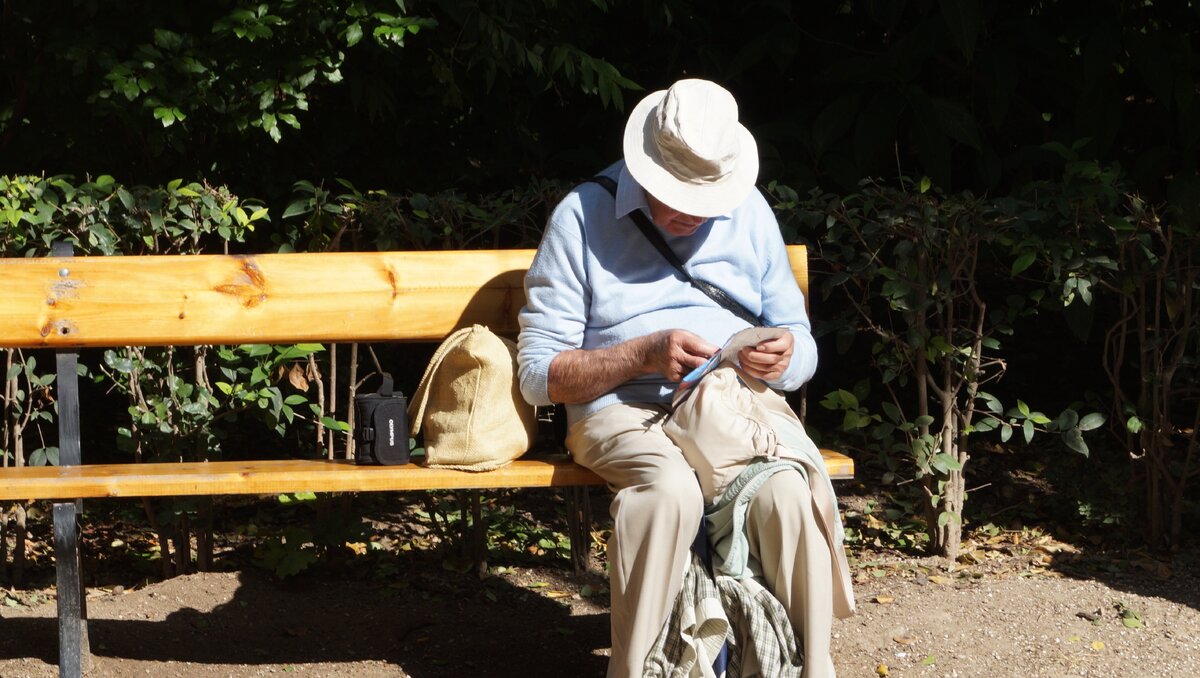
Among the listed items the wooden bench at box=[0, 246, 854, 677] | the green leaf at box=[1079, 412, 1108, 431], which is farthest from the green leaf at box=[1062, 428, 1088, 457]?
the wooden bench at box=[0, 246, 854, 677]

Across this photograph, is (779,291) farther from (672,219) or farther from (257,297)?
(257,297)

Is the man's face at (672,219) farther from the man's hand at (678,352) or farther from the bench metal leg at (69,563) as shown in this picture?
the bench metal leg at (69,563)

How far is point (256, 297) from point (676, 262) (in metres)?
1.21

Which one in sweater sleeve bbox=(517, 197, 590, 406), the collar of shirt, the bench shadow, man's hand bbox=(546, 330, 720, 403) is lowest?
the bench shadow

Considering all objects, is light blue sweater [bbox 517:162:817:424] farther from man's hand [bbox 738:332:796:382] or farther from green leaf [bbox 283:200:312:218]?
green leaf [bbox 283:200:312:218]

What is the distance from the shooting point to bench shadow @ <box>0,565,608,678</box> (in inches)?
155

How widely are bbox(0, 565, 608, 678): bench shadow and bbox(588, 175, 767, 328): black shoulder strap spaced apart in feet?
3.74

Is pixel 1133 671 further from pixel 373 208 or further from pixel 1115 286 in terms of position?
pixel 373 208

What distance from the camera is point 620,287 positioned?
11.5 ft

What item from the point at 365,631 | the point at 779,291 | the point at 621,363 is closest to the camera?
the point at 621,363

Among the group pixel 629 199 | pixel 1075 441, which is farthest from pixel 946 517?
pixel 629 199

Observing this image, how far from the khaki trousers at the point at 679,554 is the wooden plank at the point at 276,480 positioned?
0.30m

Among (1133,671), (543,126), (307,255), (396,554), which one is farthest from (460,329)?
(543,126)

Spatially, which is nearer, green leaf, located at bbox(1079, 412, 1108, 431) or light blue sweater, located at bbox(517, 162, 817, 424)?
A: light blue sweater, located at bbox(517, 162, 817, 424)
